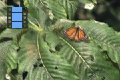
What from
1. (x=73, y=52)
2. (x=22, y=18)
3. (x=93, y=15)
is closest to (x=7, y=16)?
(x=22, y=18)

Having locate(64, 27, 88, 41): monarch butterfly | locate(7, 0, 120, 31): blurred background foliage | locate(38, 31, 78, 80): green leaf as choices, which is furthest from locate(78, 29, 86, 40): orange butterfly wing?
locate(7, 0, 120, 31): blurred background foliage

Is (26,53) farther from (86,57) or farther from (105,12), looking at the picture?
(105,12)

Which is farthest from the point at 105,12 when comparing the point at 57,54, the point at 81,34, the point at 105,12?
the point at 57,54

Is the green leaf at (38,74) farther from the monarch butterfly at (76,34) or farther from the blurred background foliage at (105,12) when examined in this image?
the blurred background foliage at (105,12)

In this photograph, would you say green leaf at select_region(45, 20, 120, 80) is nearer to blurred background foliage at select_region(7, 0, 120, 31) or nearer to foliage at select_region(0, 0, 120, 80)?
foliage at select_region(0, 0, 120, 80)

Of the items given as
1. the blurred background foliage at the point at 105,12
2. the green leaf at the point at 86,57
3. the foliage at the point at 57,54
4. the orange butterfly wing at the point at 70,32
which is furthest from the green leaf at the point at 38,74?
the blurred background foliage at the point at 105,12

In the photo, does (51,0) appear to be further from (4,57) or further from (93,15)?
(93,15)

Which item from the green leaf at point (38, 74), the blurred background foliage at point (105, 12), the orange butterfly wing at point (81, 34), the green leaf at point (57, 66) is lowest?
the blurred background foliage at point (105, 12)
